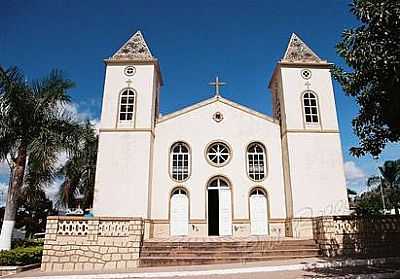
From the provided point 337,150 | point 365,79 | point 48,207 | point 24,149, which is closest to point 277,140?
point 337,150

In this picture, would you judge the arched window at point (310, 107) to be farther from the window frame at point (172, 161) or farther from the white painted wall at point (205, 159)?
the window frame at point (172, 161)

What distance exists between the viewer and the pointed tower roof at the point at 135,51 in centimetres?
1825

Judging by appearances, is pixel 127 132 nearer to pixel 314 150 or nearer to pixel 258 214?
pixel 258 214

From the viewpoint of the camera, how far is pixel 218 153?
1767 centimetres

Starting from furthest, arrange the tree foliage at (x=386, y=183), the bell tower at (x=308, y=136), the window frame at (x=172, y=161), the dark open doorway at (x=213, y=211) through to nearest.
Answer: the tree foliage at (x=386, y=183) < the window frame at (x=172, y=161) < the dark open doorway at (x=213, y=211) < the bell tower at (x=308, y=136)

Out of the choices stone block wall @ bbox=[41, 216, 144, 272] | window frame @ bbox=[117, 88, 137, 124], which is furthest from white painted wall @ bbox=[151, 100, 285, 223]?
stone block wall @ bbox=[41, 216, 144, 272]

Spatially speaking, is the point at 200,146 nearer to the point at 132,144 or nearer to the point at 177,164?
the point at 177,164

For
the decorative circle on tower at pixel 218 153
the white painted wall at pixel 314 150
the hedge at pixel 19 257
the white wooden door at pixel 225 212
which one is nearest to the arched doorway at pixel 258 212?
the white wooden door at pixel 225 212

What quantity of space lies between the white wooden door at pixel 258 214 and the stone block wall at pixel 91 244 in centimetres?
692

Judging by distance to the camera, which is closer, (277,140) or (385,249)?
(385,249)

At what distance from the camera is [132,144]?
1650 centimetres

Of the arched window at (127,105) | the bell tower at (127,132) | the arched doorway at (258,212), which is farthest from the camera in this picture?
the arched window at (127,105)

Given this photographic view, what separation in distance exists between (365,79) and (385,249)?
8131 millimetres

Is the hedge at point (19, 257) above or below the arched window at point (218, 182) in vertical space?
below
